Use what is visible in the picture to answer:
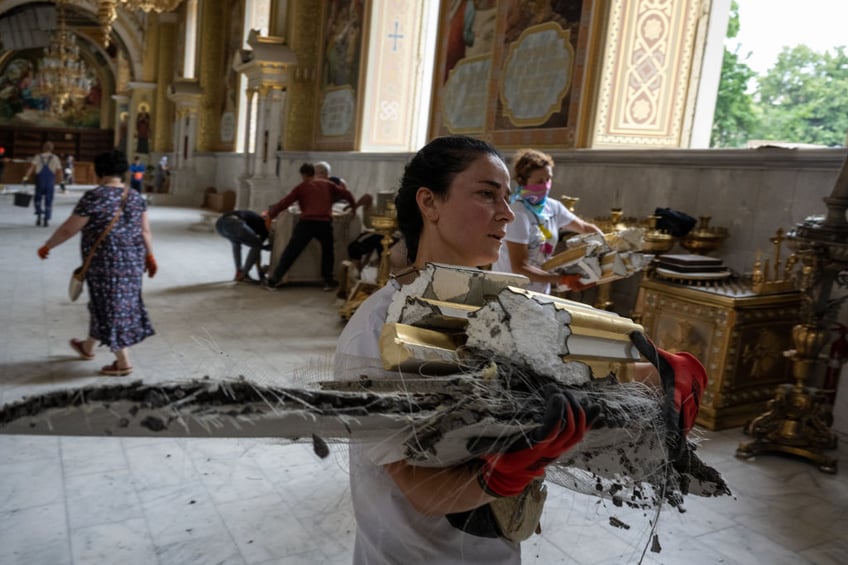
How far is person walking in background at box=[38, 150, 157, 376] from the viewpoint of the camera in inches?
181

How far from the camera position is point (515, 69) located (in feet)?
26.6

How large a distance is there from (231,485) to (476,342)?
2544mm

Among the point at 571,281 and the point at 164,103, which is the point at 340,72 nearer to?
the point at 571,281

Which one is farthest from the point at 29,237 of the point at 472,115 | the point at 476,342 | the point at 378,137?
the point at 476,342

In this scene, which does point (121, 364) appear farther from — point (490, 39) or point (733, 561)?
point (490, 39)

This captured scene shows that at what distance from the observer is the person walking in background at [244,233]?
8.59 m

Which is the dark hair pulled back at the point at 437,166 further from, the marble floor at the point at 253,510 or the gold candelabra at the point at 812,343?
the gold candelabra at the point at 812,343

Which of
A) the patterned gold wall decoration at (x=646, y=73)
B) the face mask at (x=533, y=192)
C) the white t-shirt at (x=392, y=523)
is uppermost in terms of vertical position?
the patterned gold wall decoration at (x=646, y=73)

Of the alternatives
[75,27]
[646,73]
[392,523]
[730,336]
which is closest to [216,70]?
[75,27]

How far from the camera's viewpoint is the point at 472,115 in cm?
893

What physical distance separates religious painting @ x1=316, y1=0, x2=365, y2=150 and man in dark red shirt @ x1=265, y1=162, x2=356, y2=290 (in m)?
3.87

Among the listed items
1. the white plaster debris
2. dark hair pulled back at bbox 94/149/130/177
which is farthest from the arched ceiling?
the white plaster debris

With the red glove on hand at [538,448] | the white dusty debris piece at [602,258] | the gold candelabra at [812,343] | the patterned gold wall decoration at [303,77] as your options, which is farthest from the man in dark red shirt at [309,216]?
the red glove on hand at [538,448]

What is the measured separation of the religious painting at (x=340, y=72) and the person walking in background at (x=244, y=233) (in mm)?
3937
